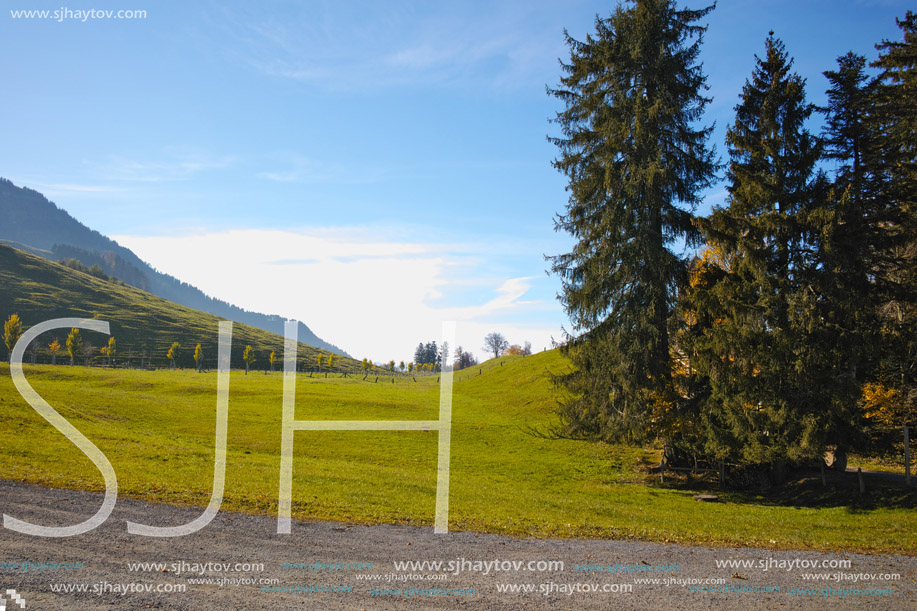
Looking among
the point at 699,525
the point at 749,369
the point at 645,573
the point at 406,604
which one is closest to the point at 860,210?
the point at 749,369

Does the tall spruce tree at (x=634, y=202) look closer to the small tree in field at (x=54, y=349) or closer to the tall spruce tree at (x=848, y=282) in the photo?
the tall spruce tree at (x=848, y=282)

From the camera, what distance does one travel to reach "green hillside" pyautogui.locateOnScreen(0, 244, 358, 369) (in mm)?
144500

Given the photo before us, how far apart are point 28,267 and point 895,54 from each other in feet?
810

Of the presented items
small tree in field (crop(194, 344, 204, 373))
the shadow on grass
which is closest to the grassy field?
the shadow on grass

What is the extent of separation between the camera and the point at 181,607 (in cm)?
749

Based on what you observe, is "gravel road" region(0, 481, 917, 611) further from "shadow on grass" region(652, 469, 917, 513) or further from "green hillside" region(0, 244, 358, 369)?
"green hillside" region(0, 244, 358, 369)

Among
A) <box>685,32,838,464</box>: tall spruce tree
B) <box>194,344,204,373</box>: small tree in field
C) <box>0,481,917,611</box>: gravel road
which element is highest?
<box>685,32,838,464</box>: tall spruce tree

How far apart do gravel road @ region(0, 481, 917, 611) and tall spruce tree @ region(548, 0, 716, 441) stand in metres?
10.8

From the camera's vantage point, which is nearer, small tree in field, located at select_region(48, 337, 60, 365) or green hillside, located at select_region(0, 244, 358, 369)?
small tree in field, located at select_region(48, 337, 60, 365)

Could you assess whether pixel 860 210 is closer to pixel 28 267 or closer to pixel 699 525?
pixel 699 525

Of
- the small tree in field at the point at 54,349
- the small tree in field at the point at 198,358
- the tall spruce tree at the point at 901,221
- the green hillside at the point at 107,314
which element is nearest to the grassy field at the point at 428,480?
the tall spruce tree at the point at 901,221

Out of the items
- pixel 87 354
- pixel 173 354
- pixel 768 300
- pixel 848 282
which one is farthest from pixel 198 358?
pixel 848 282

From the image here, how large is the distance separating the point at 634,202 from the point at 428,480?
56.4 feet

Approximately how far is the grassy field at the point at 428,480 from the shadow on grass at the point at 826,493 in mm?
144
